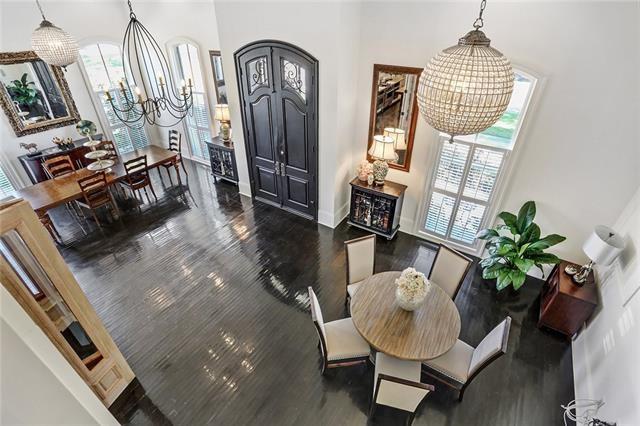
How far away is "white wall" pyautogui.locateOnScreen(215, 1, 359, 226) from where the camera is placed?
3830 millimetres

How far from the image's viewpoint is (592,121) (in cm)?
324

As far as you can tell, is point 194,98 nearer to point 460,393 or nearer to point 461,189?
point 461,189

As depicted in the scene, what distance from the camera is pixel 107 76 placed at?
22.1 feet

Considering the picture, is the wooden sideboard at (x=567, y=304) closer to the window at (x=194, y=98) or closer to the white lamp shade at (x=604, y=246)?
the white lamp shade at (x=604, y=246)

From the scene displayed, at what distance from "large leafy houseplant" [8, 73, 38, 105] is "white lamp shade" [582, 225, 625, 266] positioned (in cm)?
906

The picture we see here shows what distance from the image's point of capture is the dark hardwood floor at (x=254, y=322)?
2.86 meters

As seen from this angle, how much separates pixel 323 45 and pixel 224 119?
9.50 feet

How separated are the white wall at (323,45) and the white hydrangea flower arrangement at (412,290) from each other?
7.90 feet

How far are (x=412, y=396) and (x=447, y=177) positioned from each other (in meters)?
3.06

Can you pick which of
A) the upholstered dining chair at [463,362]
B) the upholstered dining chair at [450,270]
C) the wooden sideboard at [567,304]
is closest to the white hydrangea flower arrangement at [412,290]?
the upholstered dining chair at [463,362]

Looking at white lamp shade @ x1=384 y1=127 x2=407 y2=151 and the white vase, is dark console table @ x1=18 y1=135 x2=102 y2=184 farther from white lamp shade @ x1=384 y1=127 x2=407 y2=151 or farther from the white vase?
the white vase

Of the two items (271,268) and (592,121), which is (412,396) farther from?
(592,121)

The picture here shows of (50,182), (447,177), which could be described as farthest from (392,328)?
(50,182)

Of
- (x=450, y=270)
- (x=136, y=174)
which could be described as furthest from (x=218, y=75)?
(x=450, y=270)
